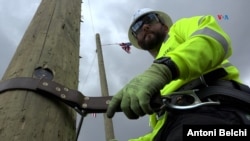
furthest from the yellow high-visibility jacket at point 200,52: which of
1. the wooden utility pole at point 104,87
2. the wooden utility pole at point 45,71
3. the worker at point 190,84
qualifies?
the wooden utility pole at point 104,87

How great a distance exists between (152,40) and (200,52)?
3.37 feet

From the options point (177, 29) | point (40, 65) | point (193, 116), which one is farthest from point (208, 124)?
point (40, 65)

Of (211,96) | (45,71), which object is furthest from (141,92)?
(45,71)

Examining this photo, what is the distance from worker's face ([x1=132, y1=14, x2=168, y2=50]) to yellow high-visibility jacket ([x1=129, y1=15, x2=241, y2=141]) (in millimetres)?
591

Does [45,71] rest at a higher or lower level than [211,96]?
higher

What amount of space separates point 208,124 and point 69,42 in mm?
1159

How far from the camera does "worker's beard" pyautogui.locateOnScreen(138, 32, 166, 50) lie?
292 cm

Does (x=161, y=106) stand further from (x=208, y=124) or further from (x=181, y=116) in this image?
(x=208, y=124)

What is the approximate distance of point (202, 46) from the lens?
195 cm

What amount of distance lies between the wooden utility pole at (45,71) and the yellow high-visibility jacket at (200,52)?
572 millimetres

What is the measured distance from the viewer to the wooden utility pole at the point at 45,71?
5.83 ft

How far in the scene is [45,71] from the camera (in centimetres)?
214

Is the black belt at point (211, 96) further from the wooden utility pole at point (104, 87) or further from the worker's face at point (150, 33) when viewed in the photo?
the wooden utility pole at point (104, 87)

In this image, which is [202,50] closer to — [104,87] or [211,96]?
[211,96]
